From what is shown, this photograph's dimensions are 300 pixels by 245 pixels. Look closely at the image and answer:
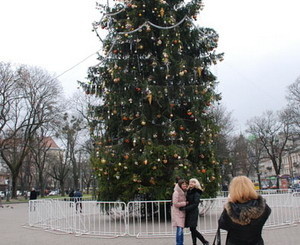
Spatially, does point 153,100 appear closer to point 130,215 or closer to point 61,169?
point 130,215

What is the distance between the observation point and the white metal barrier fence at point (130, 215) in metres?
10.9

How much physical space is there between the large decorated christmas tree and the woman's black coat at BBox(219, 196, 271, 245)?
29.2ft

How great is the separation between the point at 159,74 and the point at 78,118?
34305mm

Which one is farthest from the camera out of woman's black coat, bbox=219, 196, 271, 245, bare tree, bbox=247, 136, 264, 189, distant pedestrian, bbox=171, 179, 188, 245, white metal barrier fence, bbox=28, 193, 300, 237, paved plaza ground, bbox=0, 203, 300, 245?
bare tree, bbox=247, 136, 264, 189

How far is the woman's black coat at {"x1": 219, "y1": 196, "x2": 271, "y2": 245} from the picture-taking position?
386 cm

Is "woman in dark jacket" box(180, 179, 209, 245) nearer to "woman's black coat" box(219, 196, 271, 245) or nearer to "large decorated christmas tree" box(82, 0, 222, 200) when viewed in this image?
"woman's black coat" box(219, 196, 271, 245)

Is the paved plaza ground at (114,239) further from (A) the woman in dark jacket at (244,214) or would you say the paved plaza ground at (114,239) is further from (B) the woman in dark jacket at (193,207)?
(A) the woman in dark jacket at (244,214)

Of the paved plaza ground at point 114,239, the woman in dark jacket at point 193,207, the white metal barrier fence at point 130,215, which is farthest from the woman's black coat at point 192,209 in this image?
the white metal barrier fence at point 130,215

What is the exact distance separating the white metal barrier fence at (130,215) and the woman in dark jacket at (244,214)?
663 centimetres

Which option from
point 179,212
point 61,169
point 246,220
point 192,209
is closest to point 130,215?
point 179,212

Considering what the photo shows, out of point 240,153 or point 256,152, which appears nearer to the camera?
point 240,153

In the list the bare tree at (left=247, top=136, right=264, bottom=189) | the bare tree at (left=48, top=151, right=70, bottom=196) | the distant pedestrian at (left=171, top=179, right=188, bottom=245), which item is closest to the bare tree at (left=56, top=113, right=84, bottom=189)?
the bare tree at (left=48, top=151, right=70, bottom=196)

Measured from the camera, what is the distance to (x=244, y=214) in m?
3.86

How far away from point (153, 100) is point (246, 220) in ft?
35.4
